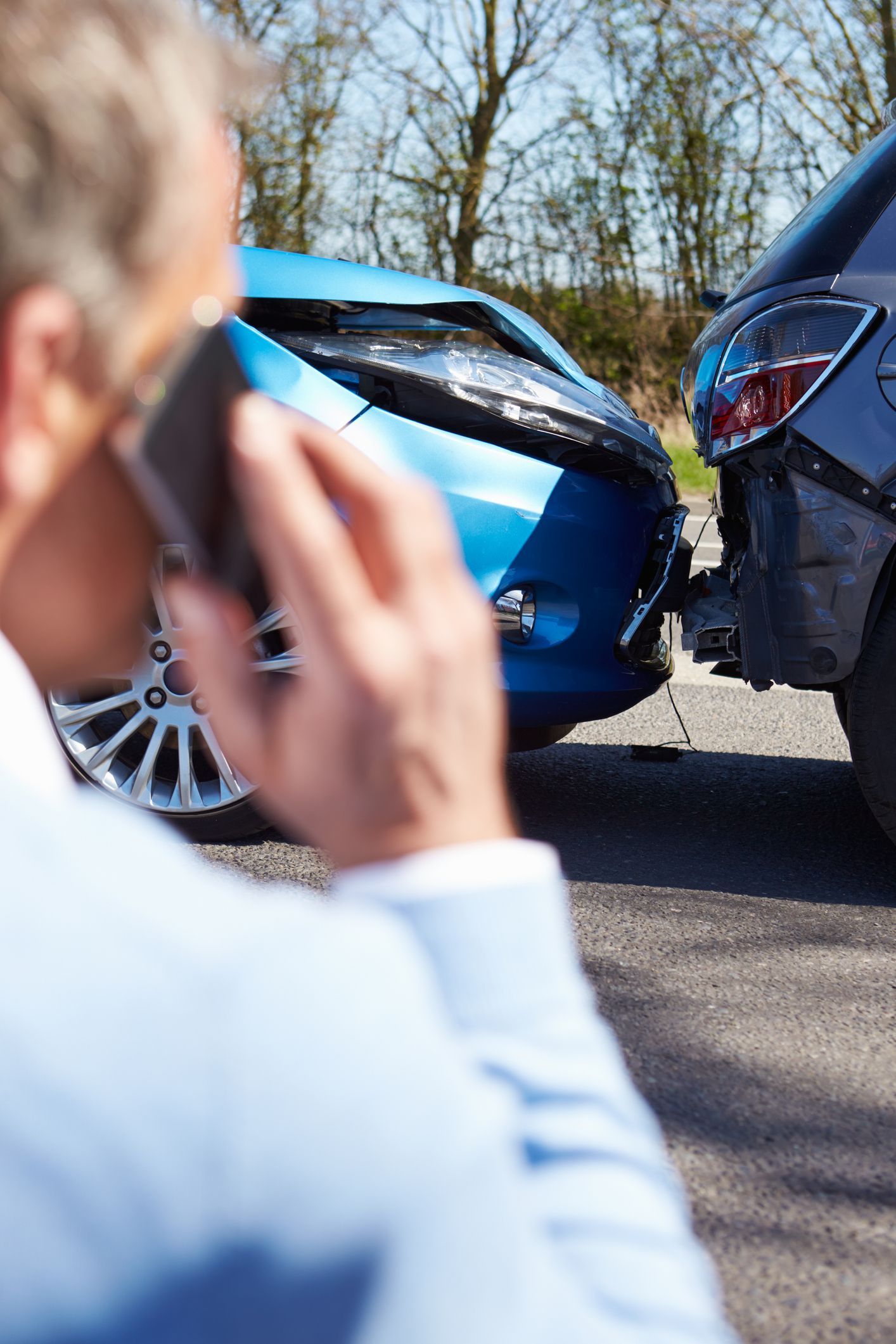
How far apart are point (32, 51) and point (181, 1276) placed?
42 centimetres

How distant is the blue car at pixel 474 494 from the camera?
10.9 ft

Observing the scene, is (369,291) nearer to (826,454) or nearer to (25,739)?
(826,454)

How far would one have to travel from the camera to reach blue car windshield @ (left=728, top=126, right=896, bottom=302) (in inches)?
120

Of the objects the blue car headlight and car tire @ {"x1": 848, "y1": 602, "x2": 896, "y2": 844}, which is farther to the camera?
the blue car headlight

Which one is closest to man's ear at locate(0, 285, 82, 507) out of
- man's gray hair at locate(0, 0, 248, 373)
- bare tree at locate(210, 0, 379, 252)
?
man's gray hair at locate(0, 0, 248, 373)

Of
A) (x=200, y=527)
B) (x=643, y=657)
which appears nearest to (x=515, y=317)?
(x=643, y=657)

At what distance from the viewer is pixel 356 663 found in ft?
1.68

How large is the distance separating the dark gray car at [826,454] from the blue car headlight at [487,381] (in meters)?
0.32

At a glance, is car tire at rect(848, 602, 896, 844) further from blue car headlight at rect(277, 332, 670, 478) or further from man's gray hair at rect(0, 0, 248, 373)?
man's gray hair at rect(0, 0, 248, 373)

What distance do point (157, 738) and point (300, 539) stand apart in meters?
3.08

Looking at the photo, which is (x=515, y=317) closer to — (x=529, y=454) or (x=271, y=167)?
(x=529, y=454)

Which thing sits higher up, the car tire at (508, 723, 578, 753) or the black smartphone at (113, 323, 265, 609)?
the black smartphone at (113, 323, 265, 609)

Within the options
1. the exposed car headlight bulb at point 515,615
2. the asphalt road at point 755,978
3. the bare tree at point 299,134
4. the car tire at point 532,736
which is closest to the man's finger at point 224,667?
the asphalt road at point 755,978

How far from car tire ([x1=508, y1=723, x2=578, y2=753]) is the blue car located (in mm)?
26
